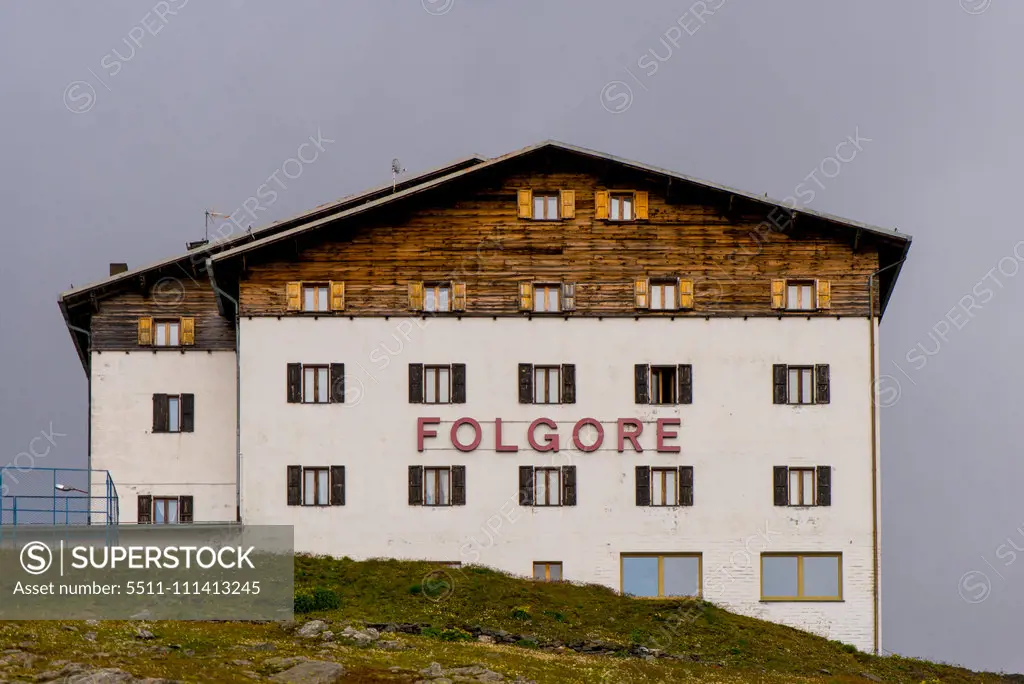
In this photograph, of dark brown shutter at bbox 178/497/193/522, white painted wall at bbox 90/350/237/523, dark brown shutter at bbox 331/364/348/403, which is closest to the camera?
dark brown shutter at bbox 331/364/348/403

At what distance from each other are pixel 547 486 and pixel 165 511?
48.4ft

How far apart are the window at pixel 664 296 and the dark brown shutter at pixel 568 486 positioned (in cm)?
632

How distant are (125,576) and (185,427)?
13.1 meters

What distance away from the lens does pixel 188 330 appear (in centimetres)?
6838

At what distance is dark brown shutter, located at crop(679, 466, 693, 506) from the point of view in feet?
202

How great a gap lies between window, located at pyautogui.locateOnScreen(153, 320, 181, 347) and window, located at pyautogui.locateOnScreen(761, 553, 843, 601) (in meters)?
23.2

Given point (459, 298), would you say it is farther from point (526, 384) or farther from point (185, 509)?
point (185, 509)

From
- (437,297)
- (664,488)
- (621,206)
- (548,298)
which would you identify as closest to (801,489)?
(664,488)

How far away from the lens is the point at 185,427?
67750mm

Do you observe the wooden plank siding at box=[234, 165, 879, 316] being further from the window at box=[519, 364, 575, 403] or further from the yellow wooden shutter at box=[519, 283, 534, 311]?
the window at box=[519, 364, 575, 403]

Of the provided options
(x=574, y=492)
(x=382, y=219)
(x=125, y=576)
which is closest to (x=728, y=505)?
(x=574, y=492)

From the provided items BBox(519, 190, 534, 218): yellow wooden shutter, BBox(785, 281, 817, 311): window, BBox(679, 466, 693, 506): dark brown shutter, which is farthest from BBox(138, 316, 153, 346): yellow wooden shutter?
BBox(785, 281, 817, 311): window

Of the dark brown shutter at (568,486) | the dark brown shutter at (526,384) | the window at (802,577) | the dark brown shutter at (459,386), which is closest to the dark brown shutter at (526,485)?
the dark brown shutter at (568,486)

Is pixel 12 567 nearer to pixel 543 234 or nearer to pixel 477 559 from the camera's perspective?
pixel 477 559
